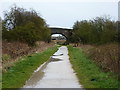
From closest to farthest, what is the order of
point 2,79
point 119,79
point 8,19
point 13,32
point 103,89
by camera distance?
point 103,89 < point 119,79 < point 2,79 < point 13,32 < point 8,19

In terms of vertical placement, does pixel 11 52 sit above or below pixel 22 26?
below

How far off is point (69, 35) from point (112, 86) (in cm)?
10033

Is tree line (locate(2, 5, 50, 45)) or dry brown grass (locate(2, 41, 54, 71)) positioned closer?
dry brown grass (locate(2, 41, 54, 71))

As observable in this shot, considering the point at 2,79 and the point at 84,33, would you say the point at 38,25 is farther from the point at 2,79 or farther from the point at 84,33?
the point at 2,79

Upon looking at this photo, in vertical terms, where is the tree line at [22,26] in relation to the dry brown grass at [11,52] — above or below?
above

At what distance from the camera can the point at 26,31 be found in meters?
40.2

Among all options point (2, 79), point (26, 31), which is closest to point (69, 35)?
point (26, 31)

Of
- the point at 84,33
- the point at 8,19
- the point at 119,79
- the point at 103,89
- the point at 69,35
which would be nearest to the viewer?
the point at 103,89

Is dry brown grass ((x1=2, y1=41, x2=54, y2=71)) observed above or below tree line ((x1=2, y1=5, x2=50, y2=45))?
below

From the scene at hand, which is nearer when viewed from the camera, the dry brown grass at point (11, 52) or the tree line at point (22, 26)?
the dry brown grass at point (11, 52)

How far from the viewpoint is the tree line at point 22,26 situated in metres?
39.6

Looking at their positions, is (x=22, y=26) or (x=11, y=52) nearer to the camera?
(x=11, y=52)

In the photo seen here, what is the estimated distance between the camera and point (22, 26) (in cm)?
4247

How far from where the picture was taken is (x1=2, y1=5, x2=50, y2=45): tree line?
39.6 meters
